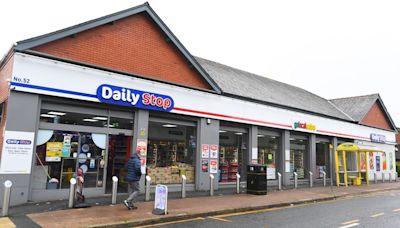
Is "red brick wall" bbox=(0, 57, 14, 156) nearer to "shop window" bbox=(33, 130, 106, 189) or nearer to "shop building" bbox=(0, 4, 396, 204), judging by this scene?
"shop building" bbox=(0, 4, 396, 204)

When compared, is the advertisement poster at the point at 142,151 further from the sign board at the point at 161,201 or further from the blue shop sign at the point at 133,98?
the sign board at the point at 161,201

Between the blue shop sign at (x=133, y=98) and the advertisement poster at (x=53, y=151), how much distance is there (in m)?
2.17

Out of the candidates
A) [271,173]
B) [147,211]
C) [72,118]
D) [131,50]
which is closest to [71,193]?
[147,211]

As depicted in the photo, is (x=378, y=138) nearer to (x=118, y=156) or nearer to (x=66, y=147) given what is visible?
(x=118, y=156)

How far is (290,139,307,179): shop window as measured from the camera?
20969 millimetres

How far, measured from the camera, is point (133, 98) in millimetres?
12445

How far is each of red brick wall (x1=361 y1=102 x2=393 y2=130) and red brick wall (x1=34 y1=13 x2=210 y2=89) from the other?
20.1 metres

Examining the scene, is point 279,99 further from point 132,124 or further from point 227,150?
point 132,124

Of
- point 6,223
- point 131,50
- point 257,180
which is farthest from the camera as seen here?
point 257,180

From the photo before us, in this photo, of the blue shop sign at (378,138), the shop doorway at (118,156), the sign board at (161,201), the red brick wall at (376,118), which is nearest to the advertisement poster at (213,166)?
the shop doorway at (118,156)

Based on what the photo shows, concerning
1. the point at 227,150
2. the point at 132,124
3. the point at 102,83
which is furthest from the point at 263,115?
the point at 102,83

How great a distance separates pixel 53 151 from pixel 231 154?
9.63 metres

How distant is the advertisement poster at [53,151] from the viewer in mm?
10734

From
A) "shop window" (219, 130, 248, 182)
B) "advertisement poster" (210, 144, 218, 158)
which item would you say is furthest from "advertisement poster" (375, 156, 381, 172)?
"advertisement poster" (210, 144, 218, 158)
